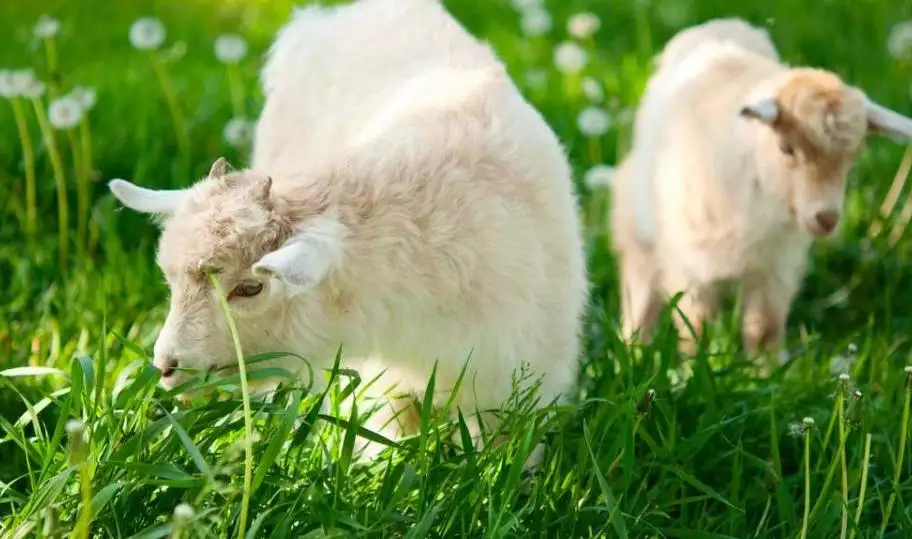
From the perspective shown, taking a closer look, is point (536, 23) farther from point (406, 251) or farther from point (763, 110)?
point (406, 251)

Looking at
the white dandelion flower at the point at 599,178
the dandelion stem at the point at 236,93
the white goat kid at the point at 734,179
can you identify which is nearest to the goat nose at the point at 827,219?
the white goat kid at the point at 734,179

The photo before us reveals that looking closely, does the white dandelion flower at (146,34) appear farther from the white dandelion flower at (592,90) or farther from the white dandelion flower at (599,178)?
the white dandelion flower at (592,90)

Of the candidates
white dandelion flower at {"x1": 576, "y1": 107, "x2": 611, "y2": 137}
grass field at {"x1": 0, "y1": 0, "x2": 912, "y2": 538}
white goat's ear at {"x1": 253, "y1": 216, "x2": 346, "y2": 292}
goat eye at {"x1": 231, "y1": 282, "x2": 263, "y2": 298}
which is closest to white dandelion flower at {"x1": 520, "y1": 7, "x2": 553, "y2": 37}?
grass field at {"x1": 0, "y1": 0, "x2": 912, "y2": 538}

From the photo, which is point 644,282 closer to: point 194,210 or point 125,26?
point 194,210

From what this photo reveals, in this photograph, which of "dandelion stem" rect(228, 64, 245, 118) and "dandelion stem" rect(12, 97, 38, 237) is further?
"dandelion stem" rect(228, 64, 245, 118)

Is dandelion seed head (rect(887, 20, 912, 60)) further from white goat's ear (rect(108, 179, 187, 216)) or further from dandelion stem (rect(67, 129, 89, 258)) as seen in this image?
white goat's ear (rect(108, 179, 187, 216))

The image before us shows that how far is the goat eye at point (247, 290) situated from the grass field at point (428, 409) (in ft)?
0.76

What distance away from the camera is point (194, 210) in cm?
258

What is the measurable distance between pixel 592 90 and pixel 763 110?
1739 millimetres

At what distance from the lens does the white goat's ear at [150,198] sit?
2.65 m

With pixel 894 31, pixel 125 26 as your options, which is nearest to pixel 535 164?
pixel 894 31

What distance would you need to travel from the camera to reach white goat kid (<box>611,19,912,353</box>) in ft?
13.0

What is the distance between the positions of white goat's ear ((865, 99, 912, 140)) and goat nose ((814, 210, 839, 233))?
36 cm

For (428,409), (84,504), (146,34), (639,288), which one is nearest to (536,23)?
(639,288)
